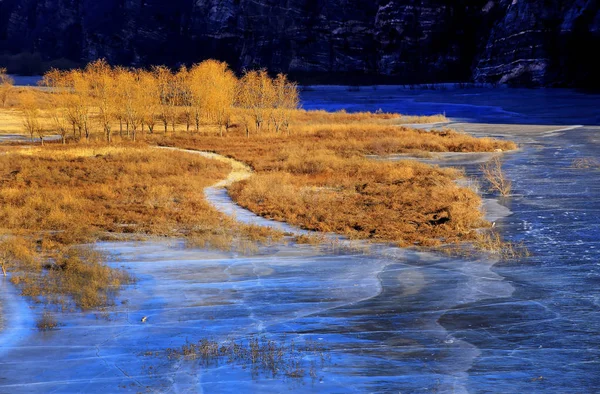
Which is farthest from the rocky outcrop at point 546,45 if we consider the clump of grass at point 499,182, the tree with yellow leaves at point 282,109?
the clump of grass at point 499,182

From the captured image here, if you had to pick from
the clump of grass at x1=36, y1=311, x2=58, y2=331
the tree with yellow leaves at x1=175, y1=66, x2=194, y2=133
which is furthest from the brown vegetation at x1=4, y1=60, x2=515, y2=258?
the clump of grass at x1=36, y1=311, x2=58, y2=331

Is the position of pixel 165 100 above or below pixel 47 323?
above

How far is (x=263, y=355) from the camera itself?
1111cm

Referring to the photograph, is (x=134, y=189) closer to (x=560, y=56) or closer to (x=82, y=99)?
(x=82, y=99)

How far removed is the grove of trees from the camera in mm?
54469

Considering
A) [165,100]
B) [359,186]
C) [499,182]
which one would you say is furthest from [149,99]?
[499,182]

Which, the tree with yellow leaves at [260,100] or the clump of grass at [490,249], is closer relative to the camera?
the clump of grass at [490,249]

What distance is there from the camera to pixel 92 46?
559ft

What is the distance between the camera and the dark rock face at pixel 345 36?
105m

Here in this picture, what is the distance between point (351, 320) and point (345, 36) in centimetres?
12749

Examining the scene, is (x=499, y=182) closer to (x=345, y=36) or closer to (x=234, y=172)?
(x=234, y=172)

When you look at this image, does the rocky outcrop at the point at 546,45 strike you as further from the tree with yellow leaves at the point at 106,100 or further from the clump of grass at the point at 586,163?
the clump of grass at the point at 586,163

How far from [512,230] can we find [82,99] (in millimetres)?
40704

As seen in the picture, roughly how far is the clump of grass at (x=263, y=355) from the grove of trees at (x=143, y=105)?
4361 cm
